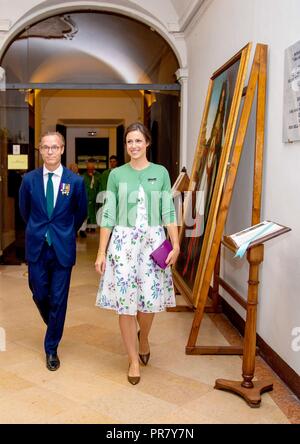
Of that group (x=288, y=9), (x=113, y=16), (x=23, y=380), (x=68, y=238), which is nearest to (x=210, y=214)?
(x=68, y=238)

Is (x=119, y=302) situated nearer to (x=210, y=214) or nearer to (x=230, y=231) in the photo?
(x=210, y=214)

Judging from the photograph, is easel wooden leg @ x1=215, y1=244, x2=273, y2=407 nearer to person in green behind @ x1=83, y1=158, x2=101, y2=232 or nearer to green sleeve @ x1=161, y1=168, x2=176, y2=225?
green sleeve @ x1=161, y1=168, x2=176, y2=225

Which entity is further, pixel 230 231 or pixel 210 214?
pixel 230 231

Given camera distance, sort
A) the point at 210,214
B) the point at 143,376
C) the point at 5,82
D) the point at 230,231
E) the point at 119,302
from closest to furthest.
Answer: the point at 119,302
the point at 143,376
the point at 210,214
the point at 230,231
the point at 5,82

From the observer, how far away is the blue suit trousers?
4035 mm

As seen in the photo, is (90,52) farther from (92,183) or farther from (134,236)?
(134,236)

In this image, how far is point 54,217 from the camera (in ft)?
13.2

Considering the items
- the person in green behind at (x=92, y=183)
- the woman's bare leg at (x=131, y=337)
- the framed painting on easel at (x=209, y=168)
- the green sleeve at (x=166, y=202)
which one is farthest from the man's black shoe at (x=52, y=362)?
the person in green behind at (x=92, y=183)

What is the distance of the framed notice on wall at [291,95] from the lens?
3.58 m

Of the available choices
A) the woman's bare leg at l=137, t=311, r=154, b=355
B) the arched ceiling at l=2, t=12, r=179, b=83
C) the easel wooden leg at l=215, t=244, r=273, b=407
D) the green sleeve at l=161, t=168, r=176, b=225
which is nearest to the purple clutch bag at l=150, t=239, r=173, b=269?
the green sleeve at l=161, t=168, r=176, b=225

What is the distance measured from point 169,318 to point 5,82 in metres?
4.83

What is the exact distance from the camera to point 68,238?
4039 millimetres

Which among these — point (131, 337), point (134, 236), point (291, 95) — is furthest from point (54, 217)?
point (291, 95)

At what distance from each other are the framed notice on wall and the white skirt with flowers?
3.72 ft
